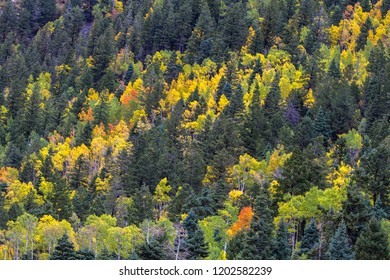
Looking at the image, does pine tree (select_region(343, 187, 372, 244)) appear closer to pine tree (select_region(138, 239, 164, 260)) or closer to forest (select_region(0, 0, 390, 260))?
forest (select_region(0, 0, 390, 260))

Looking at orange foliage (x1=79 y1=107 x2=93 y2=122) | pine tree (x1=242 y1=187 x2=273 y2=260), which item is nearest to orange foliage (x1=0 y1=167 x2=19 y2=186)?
orange foliage (x1=79 y1=107 x2=93 y2=122)

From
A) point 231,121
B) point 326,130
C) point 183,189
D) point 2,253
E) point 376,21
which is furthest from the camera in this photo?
point 376,21

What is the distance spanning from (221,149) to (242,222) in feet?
137

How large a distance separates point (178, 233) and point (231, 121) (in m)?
58.5

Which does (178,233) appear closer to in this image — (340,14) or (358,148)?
(358,148)

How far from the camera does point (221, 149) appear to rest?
128125 mm

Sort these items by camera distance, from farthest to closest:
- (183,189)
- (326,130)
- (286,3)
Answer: (286,3)
(326,130)
(183,189)

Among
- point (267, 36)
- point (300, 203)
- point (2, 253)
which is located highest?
point (267, 36)

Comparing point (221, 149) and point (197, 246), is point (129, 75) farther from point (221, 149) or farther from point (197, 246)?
point (197, 246)

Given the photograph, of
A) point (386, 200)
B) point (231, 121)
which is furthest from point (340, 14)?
point (386, 200)

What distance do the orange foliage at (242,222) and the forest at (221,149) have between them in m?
0.30

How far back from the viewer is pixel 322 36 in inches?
7210

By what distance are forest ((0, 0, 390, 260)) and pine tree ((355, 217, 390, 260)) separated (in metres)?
0.10

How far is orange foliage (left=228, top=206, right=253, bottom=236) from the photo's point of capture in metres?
85.1
